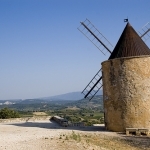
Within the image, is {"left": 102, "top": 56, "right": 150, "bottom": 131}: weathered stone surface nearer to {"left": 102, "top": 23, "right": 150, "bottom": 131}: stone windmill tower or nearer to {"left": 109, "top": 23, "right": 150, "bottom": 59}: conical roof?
{"left": 102, "top": 23, "right": 150, "bottom": 131}: stone windmill tower

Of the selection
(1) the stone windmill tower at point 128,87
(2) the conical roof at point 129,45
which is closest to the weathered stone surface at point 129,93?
(1) the stone windmill tower at point 128,87

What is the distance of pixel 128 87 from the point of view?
49.7 ft

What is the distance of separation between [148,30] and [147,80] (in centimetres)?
613

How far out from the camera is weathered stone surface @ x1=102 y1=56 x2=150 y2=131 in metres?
14.9

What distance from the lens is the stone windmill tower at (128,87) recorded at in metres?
14.9

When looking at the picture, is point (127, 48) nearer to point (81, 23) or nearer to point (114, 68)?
point (114, 68)

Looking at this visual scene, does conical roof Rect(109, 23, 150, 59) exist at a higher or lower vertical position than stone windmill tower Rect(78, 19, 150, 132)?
higher

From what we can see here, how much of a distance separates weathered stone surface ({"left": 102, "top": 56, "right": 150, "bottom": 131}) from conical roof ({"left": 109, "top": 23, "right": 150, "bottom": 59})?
0.46m

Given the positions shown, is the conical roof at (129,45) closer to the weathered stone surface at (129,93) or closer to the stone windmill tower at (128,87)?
the stone windmill tower at (128,87)

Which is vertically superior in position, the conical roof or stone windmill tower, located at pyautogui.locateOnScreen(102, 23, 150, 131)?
the conical roof

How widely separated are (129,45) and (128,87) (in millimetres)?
2552

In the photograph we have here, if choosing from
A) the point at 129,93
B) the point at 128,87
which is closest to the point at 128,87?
the point at 128,87

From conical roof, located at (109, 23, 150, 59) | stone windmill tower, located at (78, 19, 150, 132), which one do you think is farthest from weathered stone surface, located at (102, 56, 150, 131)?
conical roof, located at (109, 23, 150, 59)

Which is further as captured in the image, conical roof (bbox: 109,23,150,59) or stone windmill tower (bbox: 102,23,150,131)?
conical roof (bbox: 109,23,150,59)
